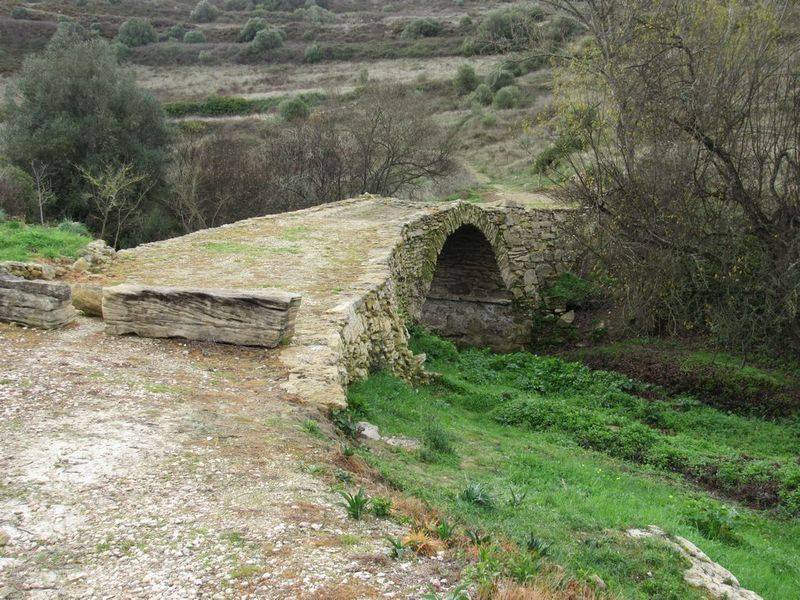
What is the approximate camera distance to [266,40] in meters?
52.9

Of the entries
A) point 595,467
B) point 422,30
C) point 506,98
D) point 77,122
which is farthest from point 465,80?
point 595,467

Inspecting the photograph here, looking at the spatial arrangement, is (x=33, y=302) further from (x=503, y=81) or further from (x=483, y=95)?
(x=503, y=81)

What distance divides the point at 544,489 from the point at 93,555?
15.8 feet

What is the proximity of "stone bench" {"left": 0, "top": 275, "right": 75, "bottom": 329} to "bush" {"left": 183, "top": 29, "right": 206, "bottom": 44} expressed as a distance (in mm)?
51891

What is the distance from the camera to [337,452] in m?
5.07

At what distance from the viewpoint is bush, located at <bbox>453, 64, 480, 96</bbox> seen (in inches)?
1614

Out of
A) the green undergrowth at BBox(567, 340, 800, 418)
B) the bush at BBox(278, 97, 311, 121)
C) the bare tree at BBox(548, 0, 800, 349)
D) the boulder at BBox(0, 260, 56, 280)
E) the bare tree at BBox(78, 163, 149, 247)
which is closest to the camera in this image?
the boulder at BBox(0, 260, 56, 280)

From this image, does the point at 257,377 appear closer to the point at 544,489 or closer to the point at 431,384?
the point at 544,489

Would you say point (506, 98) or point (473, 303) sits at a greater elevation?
point (506, 98)

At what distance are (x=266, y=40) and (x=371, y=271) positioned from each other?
4770 cm

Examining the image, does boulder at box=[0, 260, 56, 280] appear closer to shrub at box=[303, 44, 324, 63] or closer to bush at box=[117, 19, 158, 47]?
shrub at box=[303, 44, 324, 63]

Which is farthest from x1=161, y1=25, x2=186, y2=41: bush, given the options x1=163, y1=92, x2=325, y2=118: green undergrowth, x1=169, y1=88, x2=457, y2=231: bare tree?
x1=169, y1=88, x2=457, y2=231: bare tree

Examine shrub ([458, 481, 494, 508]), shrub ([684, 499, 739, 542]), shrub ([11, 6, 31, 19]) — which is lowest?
shrub ([684, 499, 739, 542])

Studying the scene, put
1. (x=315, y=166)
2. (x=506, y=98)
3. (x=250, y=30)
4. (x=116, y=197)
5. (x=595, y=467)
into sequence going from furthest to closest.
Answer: (x=250, y=30) < (x=506, y=98) < (x=315, y=166) < (x=116, y=197) < (x=595, y=467)
